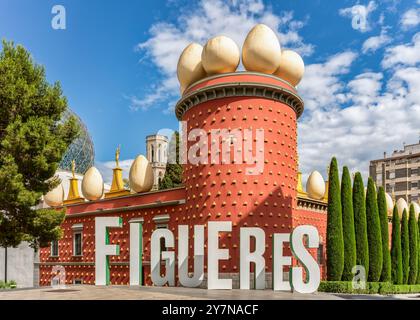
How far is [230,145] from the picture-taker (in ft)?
89.2

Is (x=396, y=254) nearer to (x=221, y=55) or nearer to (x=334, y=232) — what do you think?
(x=334, y=232)

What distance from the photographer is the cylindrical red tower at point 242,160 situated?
2656cm

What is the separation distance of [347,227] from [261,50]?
11954 mm

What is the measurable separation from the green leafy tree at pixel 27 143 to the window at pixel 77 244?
12739 mm

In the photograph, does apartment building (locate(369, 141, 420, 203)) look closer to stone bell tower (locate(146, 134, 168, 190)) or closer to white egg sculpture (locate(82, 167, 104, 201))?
stone bell tower (locate(146, 134, 168, 190))

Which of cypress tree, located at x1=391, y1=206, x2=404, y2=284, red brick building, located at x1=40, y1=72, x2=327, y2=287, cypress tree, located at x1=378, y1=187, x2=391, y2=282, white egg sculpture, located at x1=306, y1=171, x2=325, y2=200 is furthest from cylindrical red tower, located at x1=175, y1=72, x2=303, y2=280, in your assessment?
cypress tree, located at x1=391, y1=206, x2=404, y2=284

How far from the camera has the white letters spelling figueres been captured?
2312 centimetres

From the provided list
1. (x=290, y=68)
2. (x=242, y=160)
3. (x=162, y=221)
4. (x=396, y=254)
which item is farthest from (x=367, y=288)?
(x=290, y=68)

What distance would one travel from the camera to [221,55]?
90.5 feet

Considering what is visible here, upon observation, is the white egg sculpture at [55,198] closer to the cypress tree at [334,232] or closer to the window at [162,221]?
the window at [162,221]

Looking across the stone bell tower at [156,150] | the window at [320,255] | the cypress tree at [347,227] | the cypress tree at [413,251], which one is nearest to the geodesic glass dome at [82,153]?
the stone bell tower at [156,150]
